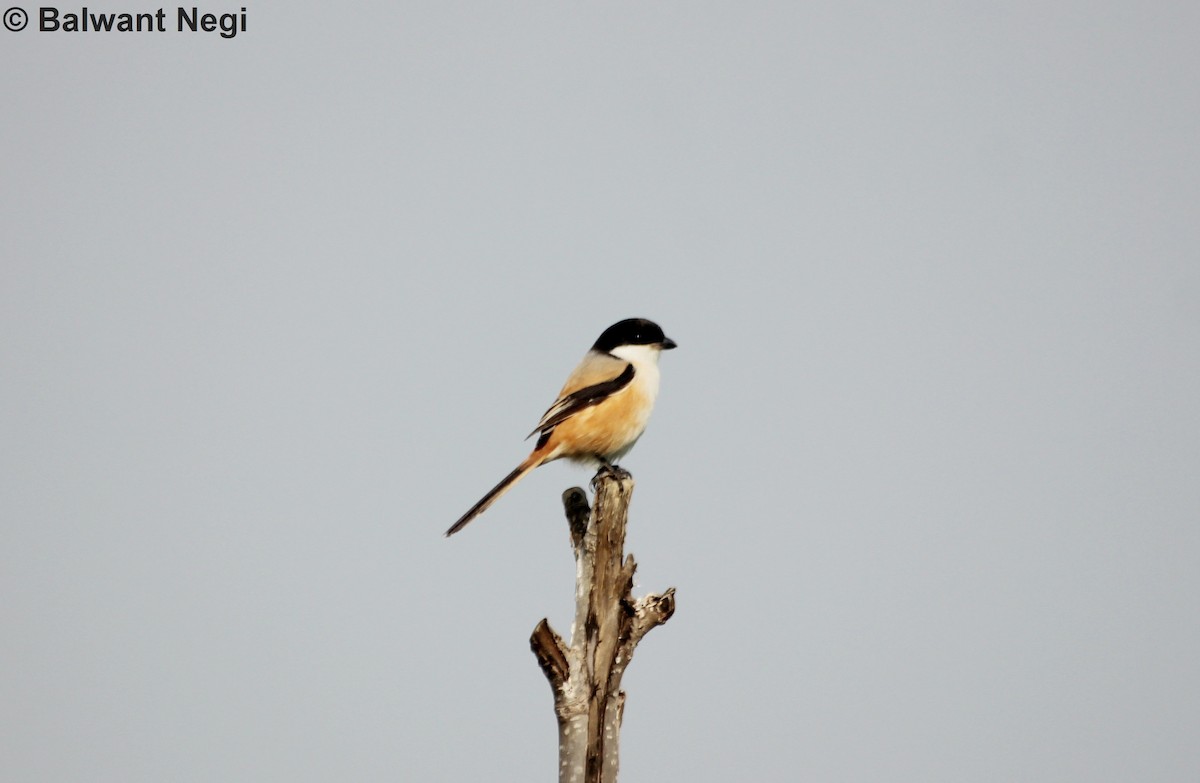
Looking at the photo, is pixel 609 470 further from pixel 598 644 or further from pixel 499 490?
pixel 598 644

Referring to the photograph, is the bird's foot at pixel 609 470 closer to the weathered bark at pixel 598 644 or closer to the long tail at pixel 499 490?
the long tail at pixel 499 490

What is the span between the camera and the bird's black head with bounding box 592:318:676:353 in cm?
1052

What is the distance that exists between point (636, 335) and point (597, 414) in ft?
3.91

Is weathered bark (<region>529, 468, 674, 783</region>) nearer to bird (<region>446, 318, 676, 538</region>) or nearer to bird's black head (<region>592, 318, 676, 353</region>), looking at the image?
bird (<region>446, 318, 676, 538</region>)

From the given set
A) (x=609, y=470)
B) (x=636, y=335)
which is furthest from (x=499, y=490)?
(x=636, y=335)

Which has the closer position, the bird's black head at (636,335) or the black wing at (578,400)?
the black wing at (578,400)

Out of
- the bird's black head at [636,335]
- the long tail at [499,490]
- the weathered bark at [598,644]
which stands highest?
the bird's black head at [636,335]

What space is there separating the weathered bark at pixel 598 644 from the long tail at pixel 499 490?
1412 mm

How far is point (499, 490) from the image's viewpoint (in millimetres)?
8977

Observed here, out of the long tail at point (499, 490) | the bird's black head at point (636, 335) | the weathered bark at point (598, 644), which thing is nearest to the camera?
the weathered bark at point (598, 644)

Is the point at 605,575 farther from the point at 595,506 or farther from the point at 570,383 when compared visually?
the point at 570,383

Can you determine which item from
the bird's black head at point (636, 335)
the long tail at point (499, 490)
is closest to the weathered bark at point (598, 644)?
the long tail at point (499, 490)

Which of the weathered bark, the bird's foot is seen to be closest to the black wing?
the bird's foot

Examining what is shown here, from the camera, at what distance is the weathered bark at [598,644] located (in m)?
7.00
